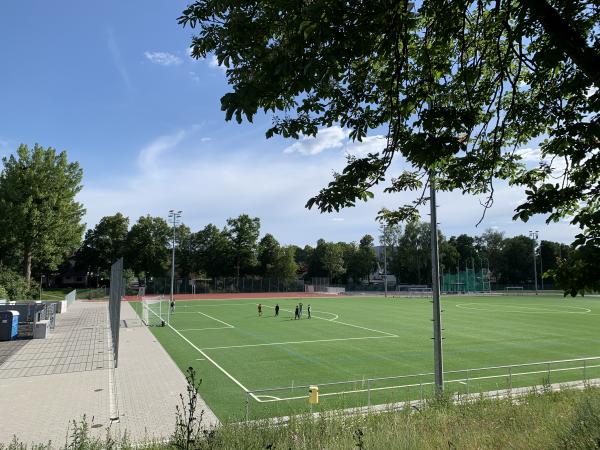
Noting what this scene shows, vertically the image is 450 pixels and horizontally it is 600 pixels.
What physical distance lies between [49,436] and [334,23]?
13335 mm

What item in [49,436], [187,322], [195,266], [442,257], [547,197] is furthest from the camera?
[442,257]

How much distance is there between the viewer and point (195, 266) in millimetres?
101688

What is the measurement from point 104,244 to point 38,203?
48.7 metres

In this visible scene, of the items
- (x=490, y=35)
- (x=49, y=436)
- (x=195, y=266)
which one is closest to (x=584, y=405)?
(x=490, y=35)

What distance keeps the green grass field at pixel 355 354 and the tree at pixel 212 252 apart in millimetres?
54099

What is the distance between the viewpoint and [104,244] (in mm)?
97375

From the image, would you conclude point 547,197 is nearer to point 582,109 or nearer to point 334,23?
point 582,109

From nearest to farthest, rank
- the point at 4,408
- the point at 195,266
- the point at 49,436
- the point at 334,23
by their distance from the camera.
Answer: the point at 334,23 < the point at 49,436 < the point at 4,408 < the point at 195,266

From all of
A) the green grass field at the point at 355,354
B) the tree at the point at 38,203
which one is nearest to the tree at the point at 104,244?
the tree at the point at 38,203

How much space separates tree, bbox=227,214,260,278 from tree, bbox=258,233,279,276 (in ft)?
12.5

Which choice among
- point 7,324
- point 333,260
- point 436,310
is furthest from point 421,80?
point 333,260

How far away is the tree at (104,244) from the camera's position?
96812mm

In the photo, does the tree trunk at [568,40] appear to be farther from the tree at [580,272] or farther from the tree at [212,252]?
the tree at [212,252]

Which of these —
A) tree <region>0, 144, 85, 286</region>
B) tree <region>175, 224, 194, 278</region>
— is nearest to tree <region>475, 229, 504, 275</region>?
tree <region>175, 224, 194, 278</region>
